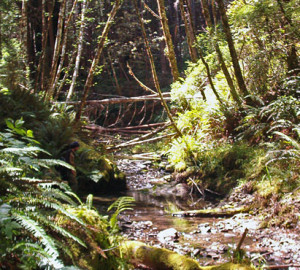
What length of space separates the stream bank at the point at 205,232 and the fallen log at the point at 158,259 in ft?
1.99

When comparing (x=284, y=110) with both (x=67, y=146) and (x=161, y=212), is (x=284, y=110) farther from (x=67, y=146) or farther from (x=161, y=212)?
(x=67, y=146)

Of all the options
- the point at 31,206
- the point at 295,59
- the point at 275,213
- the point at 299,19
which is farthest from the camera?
the point at 295,59

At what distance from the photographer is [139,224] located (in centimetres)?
568

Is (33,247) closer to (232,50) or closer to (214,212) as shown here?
(214,212)

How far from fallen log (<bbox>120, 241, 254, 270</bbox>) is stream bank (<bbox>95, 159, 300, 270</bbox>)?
607 mm

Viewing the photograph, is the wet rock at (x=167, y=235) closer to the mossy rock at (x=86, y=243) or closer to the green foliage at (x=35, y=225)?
Answer: the green foliage at (x=35, y=225)

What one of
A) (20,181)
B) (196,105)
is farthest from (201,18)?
(20,181)

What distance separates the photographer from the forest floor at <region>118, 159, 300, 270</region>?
13.2 feet

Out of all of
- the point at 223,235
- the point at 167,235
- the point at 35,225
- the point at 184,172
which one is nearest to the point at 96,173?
the point at 184,172

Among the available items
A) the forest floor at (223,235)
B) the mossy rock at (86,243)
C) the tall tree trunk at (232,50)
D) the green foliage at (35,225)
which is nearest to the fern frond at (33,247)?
the green foliage at (35,225)

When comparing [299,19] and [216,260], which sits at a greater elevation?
[299,19]

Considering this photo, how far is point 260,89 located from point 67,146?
538cm

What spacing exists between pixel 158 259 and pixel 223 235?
211 cm

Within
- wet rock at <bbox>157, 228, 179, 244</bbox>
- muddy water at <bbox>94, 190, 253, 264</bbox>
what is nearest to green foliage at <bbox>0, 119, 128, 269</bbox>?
muddy water at <bbox>94, 190, 253, 264</bbox>
